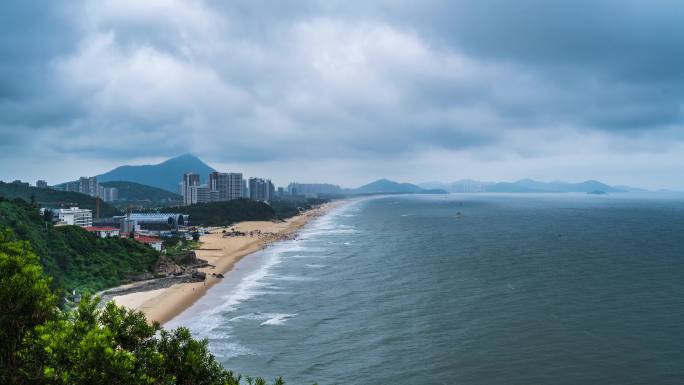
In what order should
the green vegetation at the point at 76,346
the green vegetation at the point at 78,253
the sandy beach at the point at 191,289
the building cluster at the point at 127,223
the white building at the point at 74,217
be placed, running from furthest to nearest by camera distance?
the white building at the point at 74,217
the building cluster at the point at 127,223
the green vegetation at the point at 78,253
the sandy beach at the point at 191,289
the green vegetation at the point at 76,346

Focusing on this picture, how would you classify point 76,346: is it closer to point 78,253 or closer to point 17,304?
point 17,304

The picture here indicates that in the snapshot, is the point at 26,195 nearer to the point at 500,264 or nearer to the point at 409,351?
the point at 500,264

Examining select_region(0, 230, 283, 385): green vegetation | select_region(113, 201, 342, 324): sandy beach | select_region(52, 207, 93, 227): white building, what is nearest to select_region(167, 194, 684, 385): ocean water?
select_region(113, 201, 342, 324): sandy beach

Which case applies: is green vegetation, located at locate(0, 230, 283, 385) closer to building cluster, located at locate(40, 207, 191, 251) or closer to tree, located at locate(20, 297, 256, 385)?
tree, located at locate(20, 297, 256, 385)

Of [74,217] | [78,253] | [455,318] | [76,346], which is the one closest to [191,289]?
[78,253]

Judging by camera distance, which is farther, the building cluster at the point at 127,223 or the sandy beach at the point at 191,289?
the building cluster at the point at 127,223

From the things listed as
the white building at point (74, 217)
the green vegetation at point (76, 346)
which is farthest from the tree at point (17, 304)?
the white building at point (74, 217)

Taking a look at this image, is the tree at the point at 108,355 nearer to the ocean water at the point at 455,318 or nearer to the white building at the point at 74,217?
the ocean water at the point at 455,318
